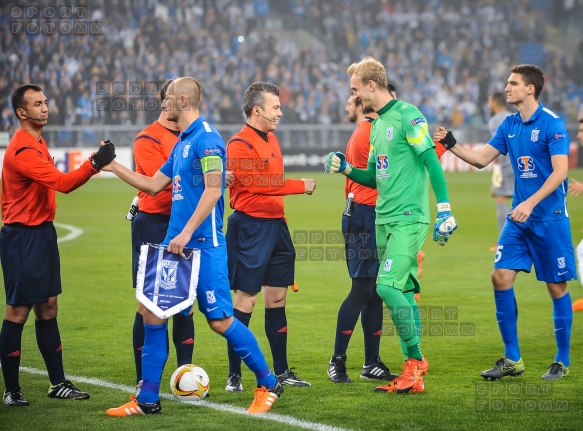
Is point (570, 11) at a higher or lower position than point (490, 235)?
higher

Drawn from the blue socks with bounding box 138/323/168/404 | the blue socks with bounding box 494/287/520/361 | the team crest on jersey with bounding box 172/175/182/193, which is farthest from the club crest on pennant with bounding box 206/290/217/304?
the blue socks with bounding box 494/287/520/361

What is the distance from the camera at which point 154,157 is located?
6738 mm

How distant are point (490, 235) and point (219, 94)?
17.6 m

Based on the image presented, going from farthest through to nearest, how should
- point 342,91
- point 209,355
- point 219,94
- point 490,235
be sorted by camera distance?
point 342,91
point 219,94
point 490,235
point 209,355

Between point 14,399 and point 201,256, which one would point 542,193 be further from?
point 14,399

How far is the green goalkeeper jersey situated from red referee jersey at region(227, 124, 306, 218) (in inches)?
26.2

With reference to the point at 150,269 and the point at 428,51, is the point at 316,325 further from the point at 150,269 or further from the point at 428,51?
the point at 428,51

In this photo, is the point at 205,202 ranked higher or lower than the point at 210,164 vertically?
lower

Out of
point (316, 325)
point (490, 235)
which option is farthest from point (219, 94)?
point (316, 325)

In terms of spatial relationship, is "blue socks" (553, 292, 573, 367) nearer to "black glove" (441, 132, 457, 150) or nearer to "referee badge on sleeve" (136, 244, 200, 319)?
"black glove" (441, 132, 457, 150)

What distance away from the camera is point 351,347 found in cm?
836

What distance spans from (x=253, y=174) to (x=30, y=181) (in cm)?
160

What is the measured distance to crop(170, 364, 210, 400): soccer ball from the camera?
6.32 m

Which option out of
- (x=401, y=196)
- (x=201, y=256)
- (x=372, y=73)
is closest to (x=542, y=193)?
(x=401, y=196)
